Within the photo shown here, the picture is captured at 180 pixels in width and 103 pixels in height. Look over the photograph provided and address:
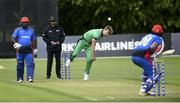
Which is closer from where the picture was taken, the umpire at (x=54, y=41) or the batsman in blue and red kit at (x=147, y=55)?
the batsman in blue and red kit at (x=147, y=55)

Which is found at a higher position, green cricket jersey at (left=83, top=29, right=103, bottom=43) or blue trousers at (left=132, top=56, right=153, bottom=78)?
green cricket jersey at (left=83, top=29, right=103, bottom=43)

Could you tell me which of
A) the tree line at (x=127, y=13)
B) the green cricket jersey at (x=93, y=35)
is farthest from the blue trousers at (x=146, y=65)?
the tree line at (x=127, y=13)

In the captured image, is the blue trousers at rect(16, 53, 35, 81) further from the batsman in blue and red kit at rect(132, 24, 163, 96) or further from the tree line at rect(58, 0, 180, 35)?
the tree line at rect(58, 0, 180, 35)

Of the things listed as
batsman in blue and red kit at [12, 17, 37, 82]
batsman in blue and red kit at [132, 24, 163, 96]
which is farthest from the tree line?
batsman in blue and red kit at [132, 24, 163, 96]

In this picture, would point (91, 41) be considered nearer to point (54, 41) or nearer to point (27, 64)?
point (54, 41)

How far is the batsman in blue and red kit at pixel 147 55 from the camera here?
1521 centimetres

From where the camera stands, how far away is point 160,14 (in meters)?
54.8

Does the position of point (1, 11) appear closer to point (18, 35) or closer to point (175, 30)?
point (175, 30)

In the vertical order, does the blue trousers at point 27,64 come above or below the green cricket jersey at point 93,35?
below

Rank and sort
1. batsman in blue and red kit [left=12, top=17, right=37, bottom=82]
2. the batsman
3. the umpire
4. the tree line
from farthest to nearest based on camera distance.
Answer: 1. the tree line
2. the umpire
3. the batsman
4. batsman in blue and red kit [left=12, top=17, right=37, bottom=82]

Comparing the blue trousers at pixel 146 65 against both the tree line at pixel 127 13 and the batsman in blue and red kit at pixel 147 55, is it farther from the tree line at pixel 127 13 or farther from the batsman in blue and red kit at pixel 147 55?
the tree line at pixel 127 13

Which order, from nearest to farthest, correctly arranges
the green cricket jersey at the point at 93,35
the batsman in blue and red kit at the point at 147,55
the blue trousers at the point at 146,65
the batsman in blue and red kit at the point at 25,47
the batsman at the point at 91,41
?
the batsman in blue and red kit at the point at 147,55
the blue trousers at the point at 146,65
the batsman in blue and red kit at the point at 25,47
the batsman at the point at 91,41
the green cricket jersey at the point at 93,35

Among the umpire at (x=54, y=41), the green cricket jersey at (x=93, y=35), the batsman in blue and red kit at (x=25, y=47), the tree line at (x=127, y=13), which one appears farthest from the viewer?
the tree line at (x=127, y=13)

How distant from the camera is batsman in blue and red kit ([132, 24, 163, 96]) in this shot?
15211 millimetres
